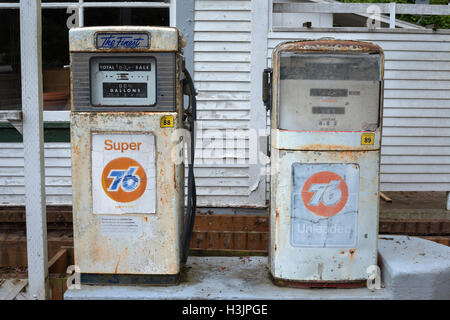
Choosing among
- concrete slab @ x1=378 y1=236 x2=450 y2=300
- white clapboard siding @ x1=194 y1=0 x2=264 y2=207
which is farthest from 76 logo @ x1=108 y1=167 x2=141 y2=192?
white clapboard siding @ x1=194 y1=0 x2=264 y2=207

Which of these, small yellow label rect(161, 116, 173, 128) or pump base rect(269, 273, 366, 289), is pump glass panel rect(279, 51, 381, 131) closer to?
small yellow label rect(161, 116, 173, 128)

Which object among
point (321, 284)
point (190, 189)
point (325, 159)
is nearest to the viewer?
point (325, 159)

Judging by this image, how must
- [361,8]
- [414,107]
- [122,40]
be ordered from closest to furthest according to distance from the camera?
[122,40], [361,8], [414,107]

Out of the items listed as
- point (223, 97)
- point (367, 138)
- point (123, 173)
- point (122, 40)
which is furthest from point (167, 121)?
point (223, 97)

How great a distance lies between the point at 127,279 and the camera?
3.70 meters

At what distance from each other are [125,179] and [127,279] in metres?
0.74

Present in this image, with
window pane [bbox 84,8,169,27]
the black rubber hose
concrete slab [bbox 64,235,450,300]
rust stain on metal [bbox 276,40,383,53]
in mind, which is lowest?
concrete slab [bbox 64,235,450,300]

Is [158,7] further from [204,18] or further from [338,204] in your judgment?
[338,204]

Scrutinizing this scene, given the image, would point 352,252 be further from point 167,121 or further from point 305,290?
point 167,121

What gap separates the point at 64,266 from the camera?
14.3 ft

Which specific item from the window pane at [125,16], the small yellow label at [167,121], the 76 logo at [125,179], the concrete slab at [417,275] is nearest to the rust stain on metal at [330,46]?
the small yellow label at [167,121]

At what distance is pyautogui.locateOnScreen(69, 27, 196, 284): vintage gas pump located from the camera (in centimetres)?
348

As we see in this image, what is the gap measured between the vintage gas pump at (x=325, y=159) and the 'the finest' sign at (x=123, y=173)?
0.91m

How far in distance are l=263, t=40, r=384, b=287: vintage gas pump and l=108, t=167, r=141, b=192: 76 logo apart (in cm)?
99
